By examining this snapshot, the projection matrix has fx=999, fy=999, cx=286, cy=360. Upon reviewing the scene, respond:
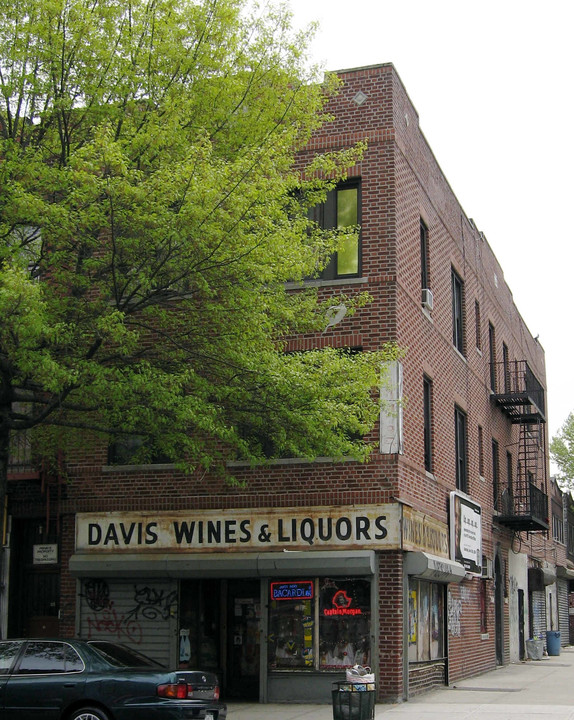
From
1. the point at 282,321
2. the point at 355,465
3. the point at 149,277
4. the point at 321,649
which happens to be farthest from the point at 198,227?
the point at 321,649

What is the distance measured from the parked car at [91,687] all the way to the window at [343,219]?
870 cm

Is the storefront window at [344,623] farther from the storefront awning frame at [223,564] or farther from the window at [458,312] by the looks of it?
the window at [458,312]

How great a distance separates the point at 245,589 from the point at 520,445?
15305mm

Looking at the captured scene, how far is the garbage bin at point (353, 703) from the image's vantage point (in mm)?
12938

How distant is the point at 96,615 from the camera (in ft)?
60.5

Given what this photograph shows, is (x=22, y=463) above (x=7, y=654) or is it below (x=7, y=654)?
above

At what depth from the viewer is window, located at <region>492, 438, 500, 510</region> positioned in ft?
92.0

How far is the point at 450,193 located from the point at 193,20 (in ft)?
38.3

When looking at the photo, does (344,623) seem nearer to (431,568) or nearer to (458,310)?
(431,568)

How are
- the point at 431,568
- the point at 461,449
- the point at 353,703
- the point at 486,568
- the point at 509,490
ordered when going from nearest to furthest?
the point at 353,703 < the point at 431,568 < the point at 461,449 < the point at 486,568 < the point at 509,490

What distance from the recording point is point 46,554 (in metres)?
19.2

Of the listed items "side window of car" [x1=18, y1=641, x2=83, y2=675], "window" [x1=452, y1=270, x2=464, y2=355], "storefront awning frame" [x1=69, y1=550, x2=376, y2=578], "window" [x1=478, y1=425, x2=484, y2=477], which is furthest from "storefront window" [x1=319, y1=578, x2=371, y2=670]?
"window" [x1=478, y1=425, x2=484, y2=477]

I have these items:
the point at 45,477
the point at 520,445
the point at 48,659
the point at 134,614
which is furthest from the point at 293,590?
the point at 520,445

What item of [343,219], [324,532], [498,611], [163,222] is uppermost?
[343,219]
